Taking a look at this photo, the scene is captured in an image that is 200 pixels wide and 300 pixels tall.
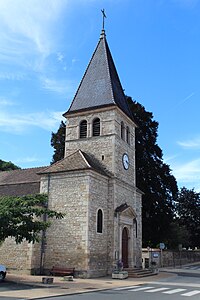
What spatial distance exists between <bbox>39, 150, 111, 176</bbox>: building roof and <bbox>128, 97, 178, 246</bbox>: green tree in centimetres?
991

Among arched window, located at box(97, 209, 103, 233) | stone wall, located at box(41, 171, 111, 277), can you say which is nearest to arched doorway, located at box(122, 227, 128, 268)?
stone wall, located at box(41, 171, 111, 277)

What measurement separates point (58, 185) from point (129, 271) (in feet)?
22.2

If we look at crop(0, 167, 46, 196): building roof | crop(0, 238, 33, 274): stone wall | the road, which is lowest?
the road

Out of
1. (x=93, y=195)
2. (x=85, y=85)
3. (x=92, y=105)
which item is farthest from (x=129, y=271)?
(x=85, y=85)

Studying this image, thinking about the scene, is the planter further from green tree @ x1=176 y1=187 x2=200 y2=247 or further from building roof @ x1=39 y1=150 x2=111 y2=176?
green tree @ x1=176 y1=187 x2=200 y2=247

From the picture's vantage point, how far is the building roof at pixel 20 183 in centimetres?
2278

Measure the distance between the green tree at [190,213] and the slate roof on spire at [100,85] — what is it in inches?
1035

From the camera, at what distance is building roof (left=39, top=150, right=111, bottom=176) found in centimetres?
2061

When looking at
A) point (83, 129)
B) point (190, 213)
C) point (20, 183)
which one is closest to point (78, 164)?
point (83, 129)

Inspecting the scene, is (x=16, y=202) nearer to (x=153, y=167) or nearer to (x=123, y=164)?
(x=123, y=164)

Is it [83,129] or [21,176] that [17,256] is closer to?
[21,176]

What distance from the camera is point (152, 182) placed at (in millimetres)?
32625

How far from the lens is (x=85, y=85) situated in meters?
26.0

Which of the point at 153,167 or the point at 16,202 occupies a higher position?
the point at 153,167
